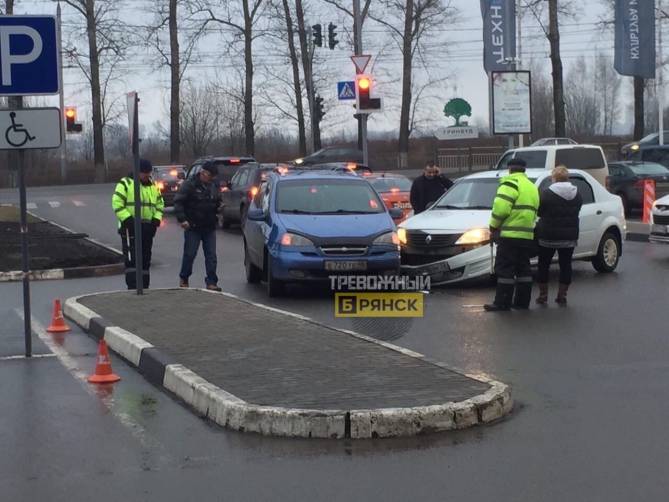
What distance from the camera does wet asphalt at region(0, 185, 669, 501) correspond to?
19.9 ft

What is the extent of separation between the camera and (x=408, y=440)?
7066mm

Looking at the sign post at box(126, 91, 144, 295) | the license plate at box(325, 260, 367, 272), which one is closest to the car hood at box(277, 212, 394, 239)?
the license plate at box(325, 260, 367, 272)

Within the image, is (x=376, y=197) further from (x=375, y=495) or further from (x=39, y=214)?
(x=39, y=214)

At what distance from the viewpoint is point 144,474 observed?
6.35 m

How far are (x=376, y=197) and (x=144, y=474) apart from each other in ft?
31.5

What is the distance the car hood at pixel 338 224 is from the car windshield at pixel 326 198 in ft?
0.87

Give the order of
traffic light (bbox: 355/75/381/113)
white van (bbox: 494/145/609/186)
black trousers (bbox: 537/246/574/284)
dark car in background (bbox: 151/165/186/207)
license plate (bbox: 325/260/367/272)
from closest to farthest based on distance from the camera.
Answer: black trousers (bbox: 537/246/574/284) → license plate (bbox: 325/260/367/272) → white van (bbox: 494/145/609/186) → traffic light (bbox: 355/75/381/113) → dark car in background (bbox: 151/165/186/207)

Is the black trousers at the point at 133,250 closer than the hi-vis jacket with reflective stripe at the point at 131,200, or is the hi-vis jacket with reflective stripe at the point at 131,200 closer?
the hi-vis jacket with reflective stripe at the point at 131,200

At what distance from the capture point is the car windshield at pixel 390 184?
24656 mm

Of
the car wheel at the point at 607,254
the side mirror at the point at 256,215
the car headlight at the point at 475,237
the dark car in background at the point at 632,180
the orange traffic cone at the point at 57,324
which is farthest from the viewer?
the dark car in background at the point at 632,180

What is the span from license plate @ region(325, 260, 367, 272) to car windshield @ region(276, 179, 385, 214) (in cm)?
119

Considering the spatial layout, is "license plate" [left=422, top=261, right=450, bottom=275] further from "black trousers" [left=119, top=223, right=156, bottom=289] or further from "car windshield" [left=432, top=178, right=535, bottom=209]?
"black trousers" [left=119, top=223, right=156, bottom=289]

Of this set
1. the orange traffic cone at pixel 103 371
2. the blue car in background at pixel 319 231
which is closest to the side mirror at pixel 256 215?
the blue car in background at pixel 319 231

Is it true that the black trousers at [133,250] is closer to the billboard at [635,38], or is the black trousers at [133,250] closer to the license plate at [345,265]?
the license plate at [345,265]
